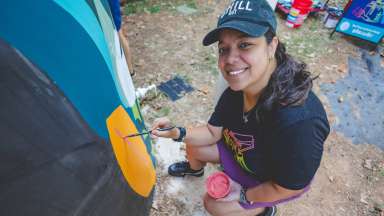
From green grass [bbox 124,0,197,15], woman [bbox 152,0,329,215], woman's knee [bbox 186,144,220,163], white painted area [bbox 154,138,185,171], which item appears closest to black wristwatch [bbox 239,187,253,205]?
woman [bbox 152,0,329,215]

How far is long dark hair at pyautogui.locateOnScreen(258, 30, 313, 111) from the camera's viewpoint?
4.53ft

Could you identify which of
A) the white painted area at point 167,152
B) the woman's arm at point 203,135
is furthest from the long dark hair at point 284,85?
the white painted area at point 167,152

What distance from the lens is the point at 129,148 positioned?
1.52 meters

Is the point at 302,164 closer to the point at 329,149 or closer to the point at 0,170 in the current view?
the point at 0,170

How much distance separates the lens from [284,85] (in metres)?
1.41

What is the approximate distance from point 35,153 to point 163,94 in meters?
2.45

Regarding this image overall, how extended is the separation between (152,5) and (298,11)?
7.81 ft

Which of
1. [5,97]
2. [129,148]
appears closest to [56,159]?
[5,97]

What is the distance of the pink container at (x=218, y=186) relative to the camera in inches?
77.4

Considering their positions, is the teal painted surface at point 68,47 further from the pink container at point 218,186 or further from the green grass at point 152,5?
the green grass at point 152,5

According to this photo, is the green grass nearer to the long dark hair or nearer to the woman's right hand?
the woman's right hand

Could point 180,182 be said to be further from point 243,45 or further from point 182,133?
point 243,45

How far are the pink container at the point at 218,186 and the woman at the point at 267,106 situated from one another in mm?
184

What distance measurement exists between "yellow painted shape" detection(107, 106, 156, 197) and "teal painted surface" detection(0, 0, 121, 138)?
0.40ft
